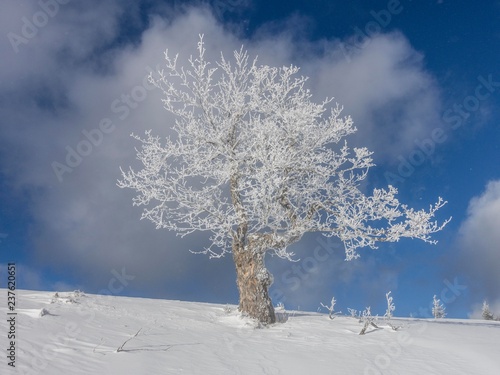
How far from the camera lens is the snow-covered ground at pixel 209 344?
7.59 meters

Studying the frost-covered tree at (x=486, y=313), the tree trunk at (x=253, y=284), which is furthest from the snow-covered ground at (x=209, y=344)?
the frost-covered tree at (x=486, y=313)

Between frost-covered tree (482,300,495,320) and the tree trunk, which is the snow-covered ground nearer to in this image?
the tree trunk

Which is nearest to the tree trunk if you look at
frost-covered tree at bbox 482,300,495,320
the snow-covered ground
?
the snow-covered ground

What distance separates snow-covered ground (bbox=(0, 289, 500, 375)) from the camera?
7.59 meters

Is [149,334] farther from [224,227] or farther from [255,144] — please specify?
[255,144]

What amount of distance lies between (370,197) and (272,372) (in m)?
8.24

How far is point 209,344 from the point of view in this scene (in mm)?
9984

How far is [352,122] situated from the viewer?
16.2m

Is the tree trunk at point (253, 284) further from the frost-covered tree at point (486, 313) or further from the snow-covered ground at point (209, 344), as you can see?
the frost-covered tree at point (486, 313)

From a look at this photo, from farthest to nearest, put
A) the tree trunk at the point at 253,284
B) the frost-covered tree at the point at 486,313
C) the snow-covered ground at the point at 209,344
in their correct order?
the frost-covered tree at the point at 486,313 < the tree trunk at the point at 253,284 < the snow-covered ground at the point at 209,344

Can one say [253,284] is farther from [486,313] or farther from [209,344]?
[486,313]

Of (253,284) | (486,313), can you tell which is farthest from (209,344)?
(486,313)

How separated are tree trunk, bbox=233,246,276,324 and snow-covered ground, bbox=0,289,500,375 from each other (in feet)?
1.54

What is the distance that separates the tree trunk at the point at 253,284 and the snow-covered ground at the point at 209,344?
0.47m
